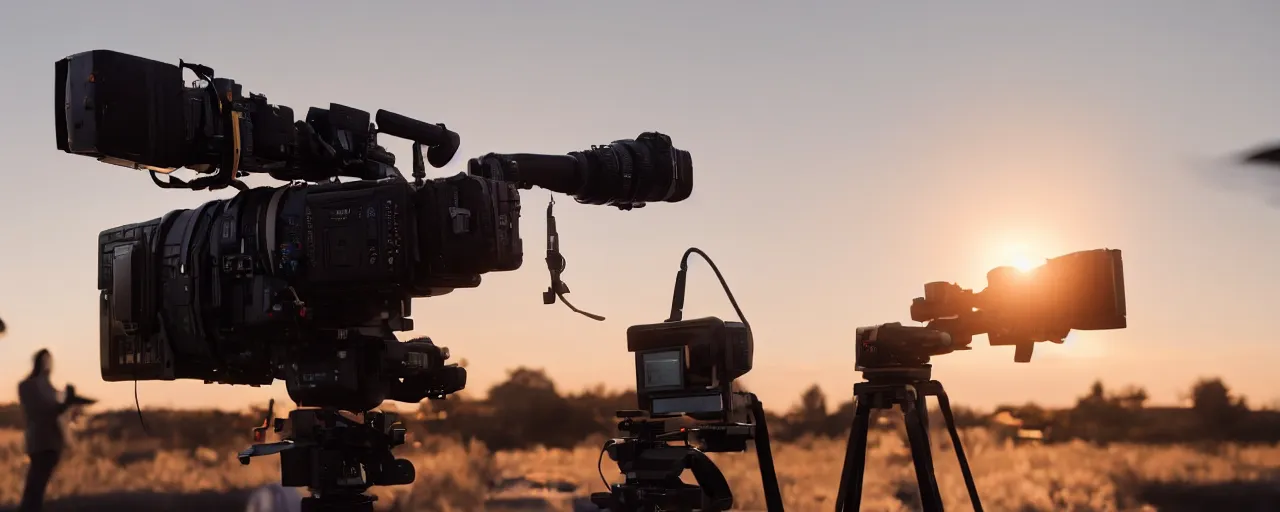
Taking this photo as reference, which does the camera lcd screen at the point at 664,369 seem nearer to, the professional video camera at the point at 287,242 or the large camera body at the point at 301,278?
the professional video camera at the point at 287,242

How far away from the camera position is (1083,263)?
7516mm

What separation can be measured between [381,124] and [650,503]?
311 centimetres

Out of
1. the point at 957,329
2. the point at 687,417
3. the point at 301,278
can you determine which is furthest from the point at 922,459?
the point at 301,278

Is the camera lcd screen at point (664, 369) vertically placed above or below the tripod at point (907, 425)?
above

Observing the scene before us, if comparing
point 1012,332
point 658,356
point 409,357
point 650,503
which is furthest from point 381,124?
point 1012,332

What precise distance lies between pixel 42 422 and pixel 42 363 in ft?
1.94

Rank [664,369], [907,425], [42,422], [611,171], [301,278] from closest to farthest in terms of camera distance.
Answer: [301,278]
[664,369]
[907,425]
[611,171]
[42,422]

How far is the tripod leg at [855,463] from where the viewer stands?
8125 millimetres

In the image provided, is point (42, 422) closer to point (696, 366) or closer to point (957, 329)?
point (696, 366)

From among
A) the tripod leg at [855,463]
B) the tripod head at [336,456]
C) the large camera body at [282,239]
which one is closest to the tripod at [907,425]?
the tripod leg at [855,463]

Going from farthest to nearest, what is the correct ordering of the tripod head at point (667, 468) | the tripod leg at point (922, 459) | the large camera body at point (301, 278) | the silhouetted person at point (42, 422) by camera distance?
the silhouetted person at point (42, 422)
the tripod leg at point (922, 459)
the tripod head at point (667, 468)
the large camera body at point (301, 278)

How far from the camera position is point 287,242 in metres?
7.32

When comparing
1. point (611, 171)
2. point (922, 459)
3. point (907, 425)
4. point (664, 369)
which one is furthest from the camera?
point (611, 171)

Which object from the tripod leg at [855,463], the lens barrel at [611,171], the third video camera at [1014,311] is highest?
the lens barrel at [611,171]
